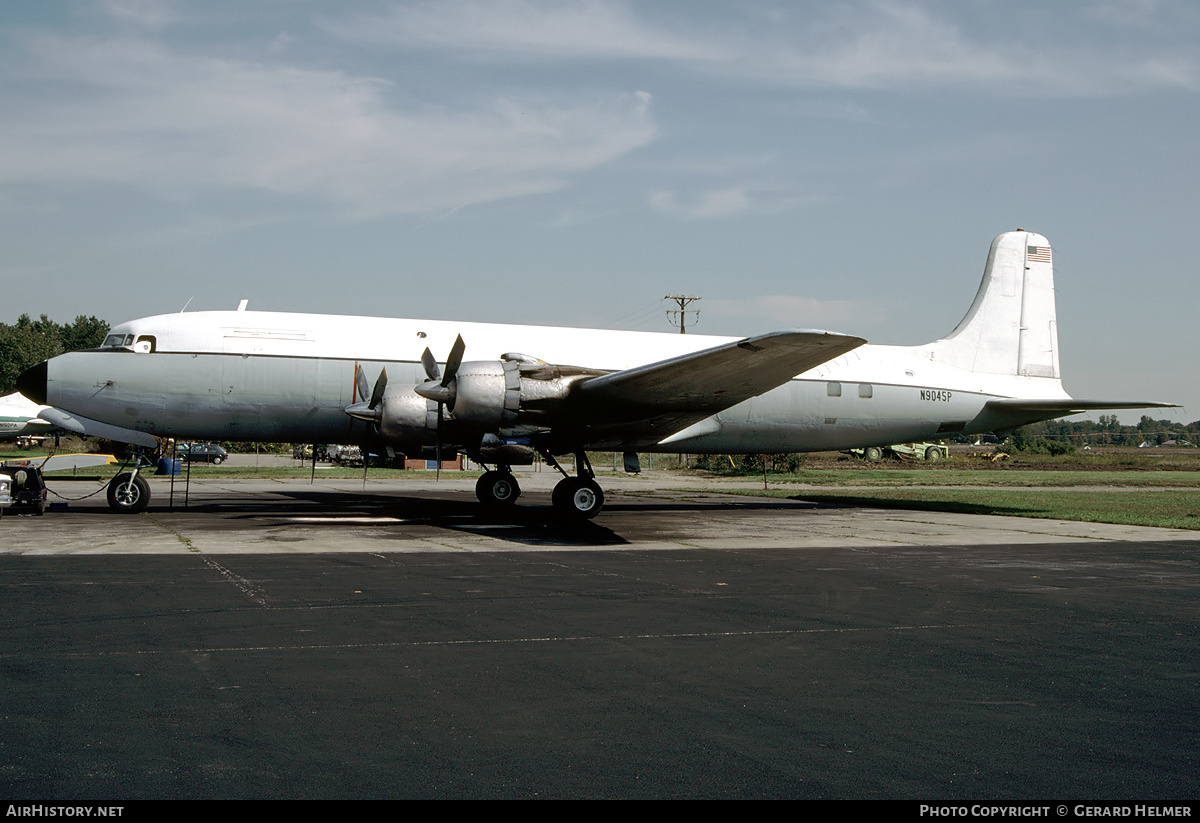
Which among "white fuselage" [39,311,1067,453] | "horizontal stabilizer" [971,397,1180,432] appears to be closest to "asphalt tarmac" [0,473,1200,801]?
"white fuselage" [39,311,1067,453]

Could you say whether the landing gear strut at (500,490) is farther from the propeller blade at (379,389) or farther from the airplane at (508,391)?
the propeller blade at (379,389)

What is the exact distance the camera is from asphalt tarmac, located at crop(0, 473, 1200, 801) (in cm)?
455

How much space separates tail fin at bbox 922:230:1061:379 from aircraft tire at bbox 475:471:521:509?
1208 centimetres

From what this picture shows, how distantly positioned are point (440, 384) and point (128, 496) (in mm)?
7829

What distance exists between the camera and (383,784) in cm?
435

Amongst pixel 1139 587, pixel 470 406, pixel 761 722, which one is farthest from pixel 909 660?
pixel 470 406

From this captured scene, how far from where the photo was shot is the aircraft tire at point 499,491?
21562mm

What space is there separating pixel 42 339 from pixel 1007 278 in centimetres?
12777

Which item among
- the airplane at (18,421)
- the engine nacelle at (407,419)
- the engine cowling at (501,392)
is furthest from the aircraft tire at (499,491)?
the airplane at (18,421)

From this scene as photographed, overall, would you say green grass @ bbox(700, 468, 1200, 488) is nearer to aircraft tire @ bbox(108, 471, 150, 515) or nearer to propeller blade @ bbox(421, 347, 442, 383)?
propeller blade @ bbox(421, 347, 442, 383)

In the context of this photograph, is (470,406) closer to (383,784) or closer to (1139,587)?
(1139,587)

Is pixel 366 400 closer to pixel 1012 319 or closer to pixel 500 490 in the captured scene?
pixel 500 490

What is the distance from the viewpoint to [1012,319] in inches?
1006

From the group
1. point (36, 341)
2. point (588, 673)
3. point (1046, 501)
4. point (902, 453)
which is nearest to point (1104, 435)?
point (902, 453)
